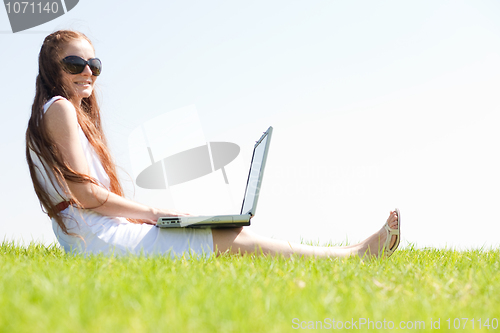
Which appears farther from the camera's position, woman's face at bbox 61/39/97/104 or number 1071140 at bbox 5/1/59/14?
number 1071140 at bbox 5/1/59/14

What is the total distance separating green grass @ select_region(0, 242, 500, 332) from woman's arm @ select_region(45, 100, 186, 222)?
1.52ft

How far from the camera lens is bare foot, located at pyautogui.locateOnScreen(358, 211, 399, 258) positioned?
4465 millimetres

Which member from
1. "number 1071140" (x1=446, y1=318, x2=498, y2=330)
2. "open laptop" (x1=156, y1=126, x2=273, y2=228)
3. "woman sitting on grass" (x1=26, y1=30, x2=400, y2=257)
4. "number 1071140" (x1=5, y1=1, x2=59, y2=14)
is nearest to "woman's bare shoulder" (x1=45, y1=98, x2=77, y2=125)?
"woman sitting on grass" (x1=26, y1=30, x2=400, y2=257)

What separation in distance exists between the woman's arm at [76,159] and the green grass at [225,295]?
0.46m

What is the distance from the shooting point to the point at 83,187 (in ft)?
12.2

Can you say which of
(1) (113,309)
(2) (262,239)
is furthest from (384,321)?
(2) (262,239)

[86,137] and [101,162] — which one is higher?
[86,137]

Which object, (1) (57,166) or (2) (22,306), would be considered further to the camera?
(1) (57,166)

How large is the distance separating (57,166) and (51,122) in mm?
373

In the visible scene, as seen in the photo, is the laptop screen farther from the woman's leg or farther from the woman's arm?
the woman's arm

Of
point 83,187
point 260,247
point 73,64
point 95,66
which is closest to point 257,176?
point 260,247

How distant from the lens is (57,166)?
3.73 metres

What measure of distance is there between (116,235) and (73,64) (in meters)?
1.66

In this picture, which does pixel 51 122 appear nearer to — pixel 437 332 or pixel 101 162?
pixel 101 162
